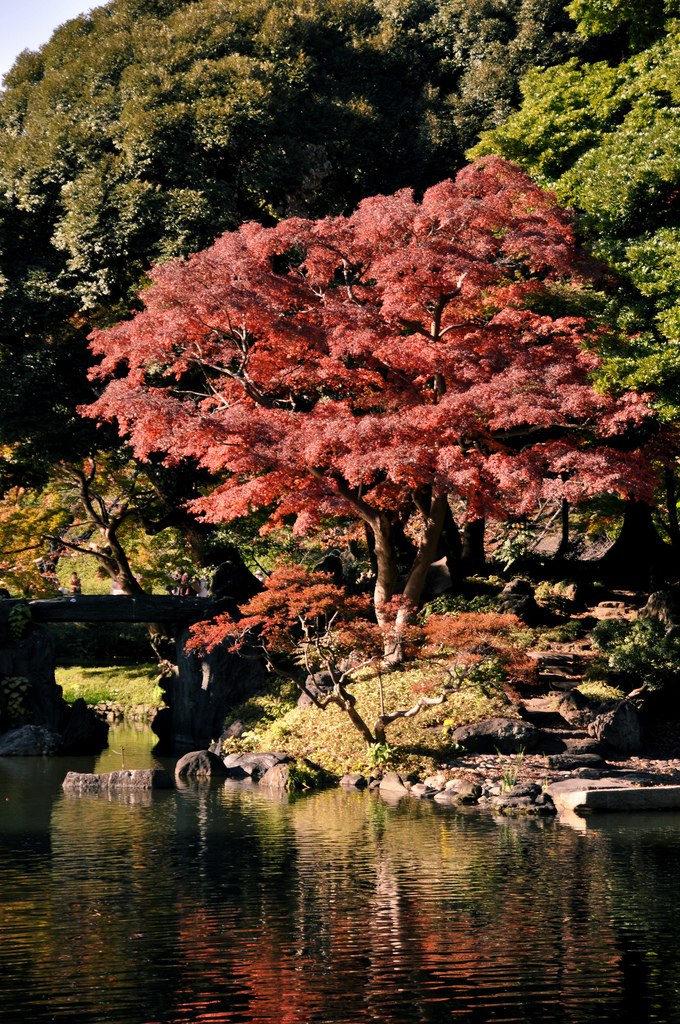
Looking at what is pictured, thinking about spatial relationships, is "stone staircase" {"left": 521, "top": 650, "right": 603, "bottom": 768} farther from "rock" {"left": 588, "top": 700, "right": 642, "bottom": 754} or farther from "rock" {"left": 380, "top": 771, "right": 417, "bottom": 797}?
"rock" {"left": 380, "top": 771, "right": 417, "bottom": 797}

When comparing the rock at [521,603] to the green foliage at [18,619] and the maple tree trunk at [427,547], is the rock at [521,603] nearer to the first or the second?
the maple tree trunk at [427,547]

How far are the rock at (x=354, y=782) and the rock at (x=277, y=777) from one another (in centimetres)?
88

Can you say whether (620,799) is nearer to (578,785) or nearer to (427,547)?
(578,785)

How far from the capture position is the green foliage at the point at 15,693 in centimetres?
2038

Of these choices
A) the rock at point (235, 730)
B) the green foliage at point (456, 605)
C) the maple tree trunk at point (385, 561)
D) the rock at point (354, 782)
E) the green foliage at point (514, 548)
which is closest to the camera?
the rock at point (354, 782)

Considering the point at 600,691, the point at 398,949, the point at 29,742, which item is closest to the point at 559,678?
the point at 600,691

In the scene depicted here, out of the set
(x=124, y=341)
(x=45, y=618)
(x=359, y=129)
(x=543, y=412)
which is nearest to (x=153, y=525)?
(x=45, y=618)

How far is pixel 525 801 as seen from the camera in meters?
13.0

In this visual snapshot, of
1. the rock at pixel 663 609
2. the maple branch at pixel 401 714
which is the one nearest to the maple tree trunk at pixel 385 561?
the maple branch at pixel 401 714

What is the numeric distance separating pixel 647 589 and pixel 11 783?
49.3ft

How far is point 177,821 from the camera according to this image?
12.1 metres

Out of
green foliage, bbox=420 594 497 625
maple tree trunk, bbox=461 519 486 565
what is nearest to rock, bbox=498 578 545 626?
green foliage, bbox=420 594 497 625

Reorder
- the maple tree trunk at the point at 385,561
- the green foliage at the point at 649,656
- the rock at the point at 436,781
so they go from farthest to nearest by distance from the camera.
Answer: the maple tree trunk at the point at 385,561 → the green foliage at the point at 649,656 → the rock at the point at 436,781

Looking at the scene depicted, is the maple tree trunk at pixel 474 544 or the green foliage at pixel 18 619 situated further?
the maple tree trunk at pixel 474 544
